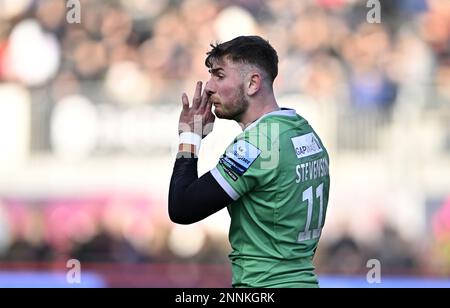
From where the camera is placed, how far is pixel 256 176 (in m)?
4.12

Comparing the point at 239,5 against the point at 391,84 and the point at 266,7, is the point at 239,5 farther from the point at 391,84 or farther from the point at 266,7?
the point at 391,84

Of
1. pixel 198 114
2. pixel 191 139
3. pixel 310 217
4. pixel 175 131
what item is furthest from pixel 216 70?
pixel 175 131

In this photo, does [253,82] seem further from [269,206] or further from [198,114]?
[269,206]

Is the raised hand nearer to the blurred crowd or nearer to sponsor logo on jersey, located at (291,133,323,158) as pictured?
sponsor logo on jersey, located at (291,133,323,158)

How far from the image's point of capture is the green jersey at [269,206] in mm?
4113

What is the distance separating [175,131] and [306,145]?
7377 mm

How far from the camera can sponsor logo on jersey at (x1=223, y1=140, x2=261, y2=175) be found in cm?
411

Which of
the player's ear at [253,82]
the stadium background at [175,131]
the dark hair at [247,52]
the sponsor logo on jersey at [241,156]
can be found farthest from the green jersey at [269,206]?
the stadium background at [175,131]

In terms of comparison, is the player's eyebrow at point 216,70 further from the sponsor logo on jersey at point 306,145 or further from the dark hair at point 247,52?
the sponsor logo on jersey at point 306,145

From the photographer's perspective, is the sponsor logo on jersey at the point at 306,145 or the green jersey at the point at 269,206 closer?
the green jersey at the point at 269,206

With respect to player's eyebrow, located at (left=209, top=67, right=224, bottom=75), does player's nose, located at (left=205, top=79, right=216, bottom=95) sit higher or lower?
lower

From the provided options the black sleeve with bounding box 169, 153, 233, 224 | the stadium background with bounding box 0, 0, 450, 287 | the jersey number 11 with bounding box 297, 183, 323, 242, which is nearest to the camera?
the black sleeve with bounding box 169, 153, 233, 224

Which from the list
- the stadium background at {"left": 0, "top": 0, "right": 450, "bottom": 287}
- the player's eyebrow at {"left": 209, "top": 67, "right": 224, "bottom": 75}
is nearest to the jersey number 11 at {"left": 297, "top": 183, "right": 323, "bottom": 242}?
the player's eyebrow at {"left": 209, "top": 67, "right": 224, "bottom": 75}

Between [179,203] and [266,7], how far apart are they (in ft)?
27.3
